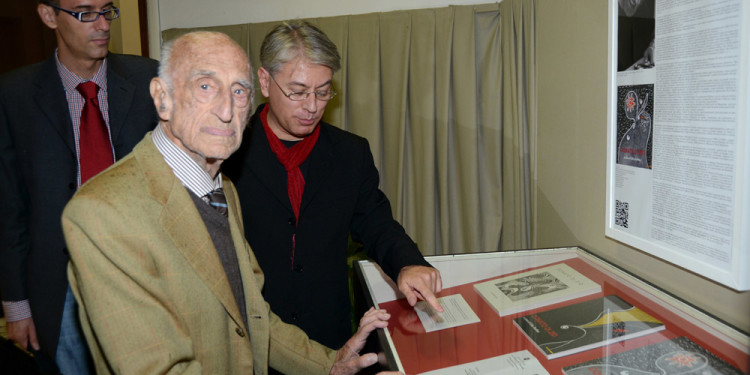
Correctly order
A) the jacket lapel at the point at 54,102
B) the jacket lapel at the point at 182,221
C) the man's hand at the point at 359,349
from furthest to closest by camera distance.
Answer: the jacket lapel at the point at 54,102 → the man's hand at the point at 359,349 → the jacket lapel at the point at 182,221

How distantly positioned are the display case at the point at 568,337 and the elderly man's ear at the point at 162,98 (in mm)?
790

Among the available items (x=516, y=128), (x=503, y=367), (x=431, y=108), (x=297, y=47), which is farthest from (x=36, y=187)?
(x=516, y=128)

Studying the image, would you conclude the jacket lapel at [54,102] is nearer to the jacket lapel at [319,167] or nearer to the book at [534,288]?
the jacket lapel at [319,167]

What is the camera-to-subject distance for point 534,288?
1.58 meters

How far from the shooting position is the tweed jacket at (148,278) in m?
0.95

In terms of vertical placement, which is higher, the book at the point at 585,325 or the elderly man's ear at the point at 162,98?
the elderly man's ear at the point at 162,98

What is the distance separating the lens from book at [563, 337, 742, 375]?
104cm

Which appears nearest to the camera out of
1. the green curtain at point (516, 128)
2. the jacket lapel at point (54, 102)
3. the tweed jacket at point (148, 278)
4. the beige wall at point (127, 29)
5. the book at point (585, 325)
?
the tweed jacket at point (148, 278)

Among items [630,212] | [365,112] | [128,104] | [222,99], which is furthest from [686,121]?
[365,112]

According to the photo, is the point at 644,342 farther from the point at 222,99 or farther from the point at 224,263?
the point at 222,99

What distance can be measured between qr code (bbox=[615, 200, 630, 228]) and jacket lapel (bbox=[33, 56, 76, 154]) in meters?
1.93

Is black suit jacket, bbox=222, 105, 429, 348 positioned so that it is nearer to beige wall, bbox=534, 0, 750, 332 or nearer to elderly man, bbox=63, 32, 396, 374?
elderly man, bbox=63, 32, 396, 374

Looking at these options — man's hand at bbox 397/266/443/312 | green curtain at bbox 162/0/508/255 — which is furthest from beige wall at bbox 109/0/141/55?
man's hand at bbox 397/266/443/312

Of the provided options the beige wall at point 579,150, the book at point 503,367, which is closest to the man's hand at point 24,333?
the book at point 503,367
